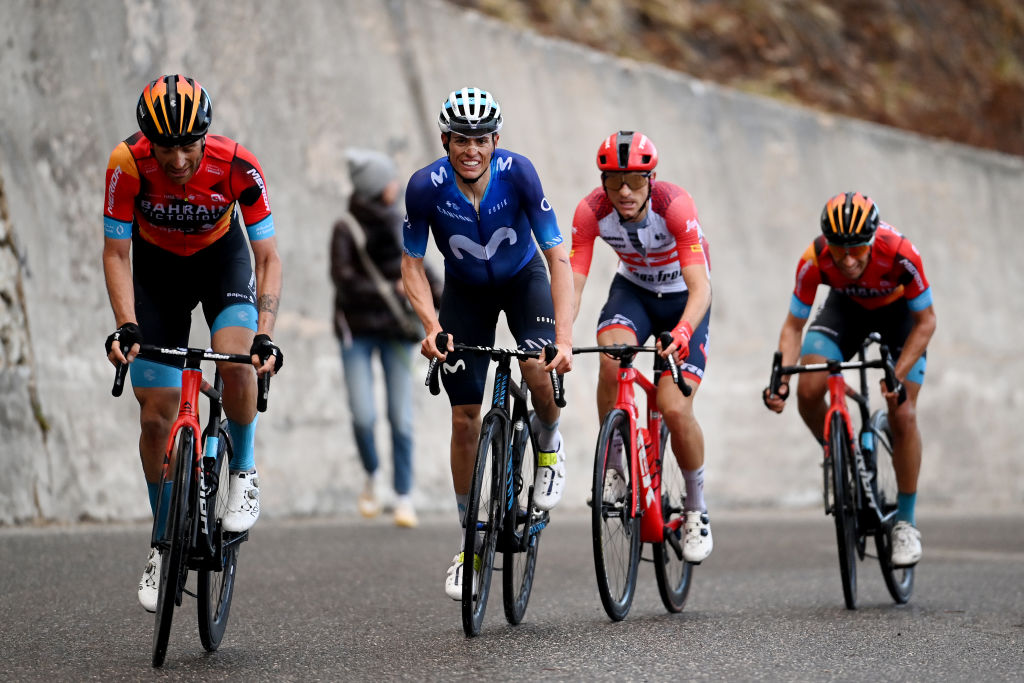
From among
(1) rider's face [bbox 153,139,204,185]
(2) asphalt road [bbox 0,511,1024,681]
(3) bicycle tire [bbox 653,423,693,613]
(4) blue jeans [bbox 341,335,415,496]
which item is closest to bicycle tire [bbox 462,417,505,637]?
(2) asphalt road [bbox 0,511,1024,681]

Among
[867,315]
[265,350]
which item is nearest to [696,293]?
[867,315]

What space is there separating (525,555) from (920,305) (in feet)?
8.87

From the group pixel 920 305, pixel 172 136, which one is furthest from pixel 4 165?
pixel 920 305

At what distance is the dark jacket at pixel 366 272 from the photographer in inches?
405

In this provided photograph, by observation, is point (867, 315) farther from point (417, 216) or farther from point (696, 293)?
point (417, 216)

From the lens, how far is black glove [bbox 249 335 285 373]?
4.90 m

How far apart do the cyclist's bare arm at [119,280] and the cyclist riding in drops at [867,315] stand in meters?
3.48

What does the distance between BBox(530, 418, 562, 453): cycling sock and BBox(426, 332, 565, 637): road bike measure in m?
0.05

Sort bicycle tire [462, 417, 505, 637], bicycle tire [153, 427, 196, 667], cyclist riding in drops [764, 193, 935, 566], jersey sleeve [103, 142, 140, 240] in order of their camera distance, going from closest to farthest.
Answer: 1. bicycle tire [153, 427, 196, 667]
2. jersey sleeve [103, 142, 140, 240]
3. bicycle tire [462, 417, 505, 637]
4. cyclist riding in drops [764, 193, 935, 566]

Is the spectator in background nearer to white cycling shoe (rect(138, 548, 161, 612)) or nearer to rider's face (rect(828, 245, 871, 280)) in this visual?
rider's face (rect(828, 245, 871, 280))

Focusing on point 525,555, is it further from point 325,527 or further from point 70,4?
point 70,4

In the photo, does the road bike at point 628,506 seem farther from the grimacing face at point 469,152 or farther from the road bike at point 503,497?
the grimacing face at point 469,152

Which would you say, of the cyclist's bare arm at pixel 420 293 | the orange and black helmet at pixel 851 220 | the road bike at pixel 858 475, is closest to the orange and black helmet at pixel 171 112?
the cyclist's bare arm at pixel 420 293

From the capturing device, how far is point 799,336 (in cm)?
742
